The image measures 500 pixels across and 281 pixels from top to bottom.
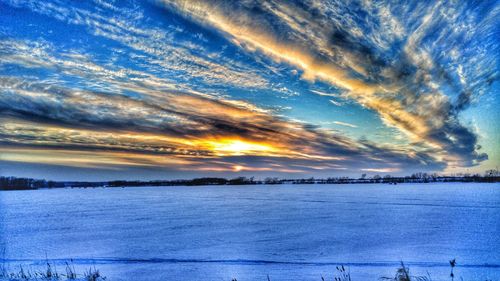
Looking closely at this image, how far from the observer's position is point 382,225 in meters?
37.1

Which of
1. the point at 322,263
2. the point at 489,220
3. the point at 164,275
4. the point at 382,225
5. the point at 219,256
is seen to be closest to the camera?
the point at 164,275

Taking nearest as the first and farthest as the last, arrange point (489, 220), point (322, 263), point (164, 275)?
point (164, 275), point (322, 263), point (489, 220)

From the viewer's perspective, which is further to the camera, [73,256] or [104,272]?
[73,256]

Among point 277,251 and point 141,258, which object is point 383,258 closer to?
point 277,251

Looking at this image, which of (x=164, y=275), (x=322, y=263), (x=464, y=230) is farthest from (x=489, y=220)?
(x=164, y=275)

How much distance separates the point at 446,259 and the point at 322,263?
8484 mm

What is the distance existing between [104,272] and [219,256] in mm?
7387

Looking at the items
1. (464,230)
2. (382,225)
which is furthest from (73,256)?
(464,230)

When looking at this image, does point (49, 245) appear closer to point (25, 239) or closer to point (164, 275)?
point (25, 239)

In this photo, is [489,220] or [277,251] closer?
[277,251]

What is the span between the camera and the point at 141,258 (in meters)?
23.0

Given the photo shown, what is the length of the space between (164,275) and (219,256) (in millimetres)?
5199

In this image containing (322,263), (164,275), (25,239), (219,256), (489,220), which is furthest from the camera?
(489,220)

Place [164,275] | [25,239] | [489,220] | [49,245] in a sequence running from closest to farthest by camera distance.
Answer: [164,275]
[49,245]
[25,239]
[489,220]
